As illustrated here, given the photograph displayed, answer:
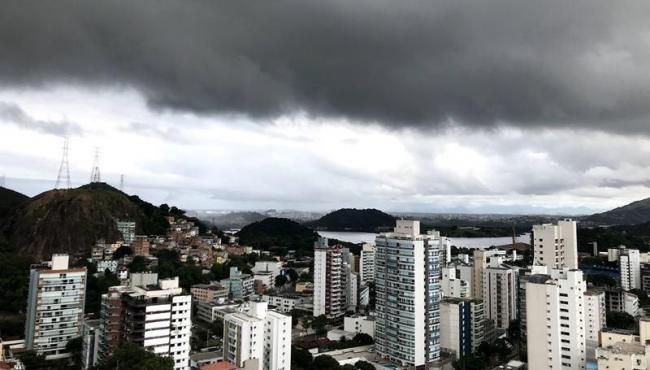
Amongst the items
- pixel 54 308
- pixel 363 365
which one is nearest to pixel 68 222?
pixel 54 308

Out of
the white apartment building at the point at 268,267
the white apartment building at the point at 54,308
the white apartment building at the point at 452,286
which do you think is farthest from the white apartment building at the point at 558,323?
the white apartment building at the point at 268,267

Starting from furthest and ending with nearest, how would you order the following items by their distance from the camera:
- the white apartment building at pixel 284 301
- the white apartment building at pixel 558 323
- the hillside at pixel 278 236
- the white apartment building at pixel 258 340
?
1. the hillside at pixel 278 236
2. the white apartment building at pixel 284 301
3. the white apartment building at pixel 558 323
4. the white apartment building at pixel 258 340

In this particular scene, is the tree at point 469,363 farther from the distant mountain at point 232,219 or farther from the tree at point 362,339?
the distant mountain at point 232,219

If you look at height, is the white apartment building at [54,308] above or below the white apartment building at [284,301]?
above

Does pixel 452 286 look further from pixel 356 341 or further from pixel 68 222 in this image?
pixel 68 222

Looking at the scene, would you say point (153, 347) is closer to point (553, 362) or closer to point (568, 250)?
point (553, 362)

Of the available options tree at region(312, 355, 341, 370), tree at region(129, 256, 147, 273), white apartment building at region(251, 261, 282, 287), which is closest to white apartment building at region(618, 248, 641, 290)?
tree at region(312, 355, 341, 370)

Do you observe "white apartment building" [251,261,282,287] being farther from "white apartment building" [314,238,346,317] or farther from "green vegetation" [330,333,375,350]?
"green vegetation" [330,333,375,350]
